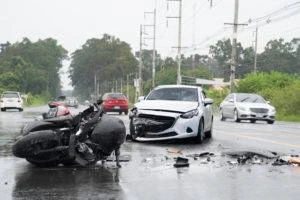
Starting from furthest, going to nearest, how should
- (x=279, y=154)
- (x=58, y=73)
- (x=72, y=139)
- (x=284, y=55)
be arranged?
1. (x=58, y=73)
2. (x=284, y=55)
3. (x=279, y=154)
4. (x=72, y=139)

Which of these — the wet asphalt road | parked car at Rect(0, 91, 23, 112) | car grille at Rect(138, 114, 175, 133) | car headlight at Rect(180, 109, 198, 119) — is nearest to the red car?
parked car at Rect(0, 91, 23, 112)

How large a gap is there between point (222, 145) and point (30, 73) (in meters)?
117

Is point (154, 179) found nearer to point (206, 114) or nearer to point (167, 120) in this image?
point (167, 120)

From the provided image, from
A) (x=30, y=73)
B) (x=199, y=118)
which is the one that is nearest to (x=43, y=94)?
(x=30, y=73)

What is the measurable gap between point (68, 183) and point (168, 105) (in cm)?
767

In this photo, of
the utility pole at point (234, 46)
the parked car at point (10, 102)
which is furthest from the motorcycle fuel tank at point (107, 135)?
the utility pole at point (234, 46)

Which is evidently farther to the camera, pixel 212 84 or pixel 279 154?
pixel 212 84

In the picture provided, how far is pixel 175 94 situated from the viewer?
18.5m

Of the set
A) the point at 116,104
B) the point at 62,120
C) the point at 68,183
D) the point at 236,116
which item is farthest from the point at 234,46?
the point at 68,183

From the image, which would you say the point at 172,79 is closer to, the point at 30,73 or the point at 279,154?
the point at 30,73

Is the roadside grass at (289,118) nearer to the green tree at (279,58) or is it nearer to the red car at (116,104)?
the red car at (116,104)

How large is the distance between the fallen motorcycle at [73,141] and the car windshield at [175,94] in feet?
22.7

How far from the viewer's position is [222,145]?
53.8 feet

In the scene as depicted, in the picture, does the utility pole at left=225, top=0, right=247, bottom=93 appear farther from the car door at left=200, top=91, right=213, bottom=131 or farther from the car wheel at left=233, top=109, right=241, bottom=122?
the car door at left=200, top=91, right=213, bottom=131
